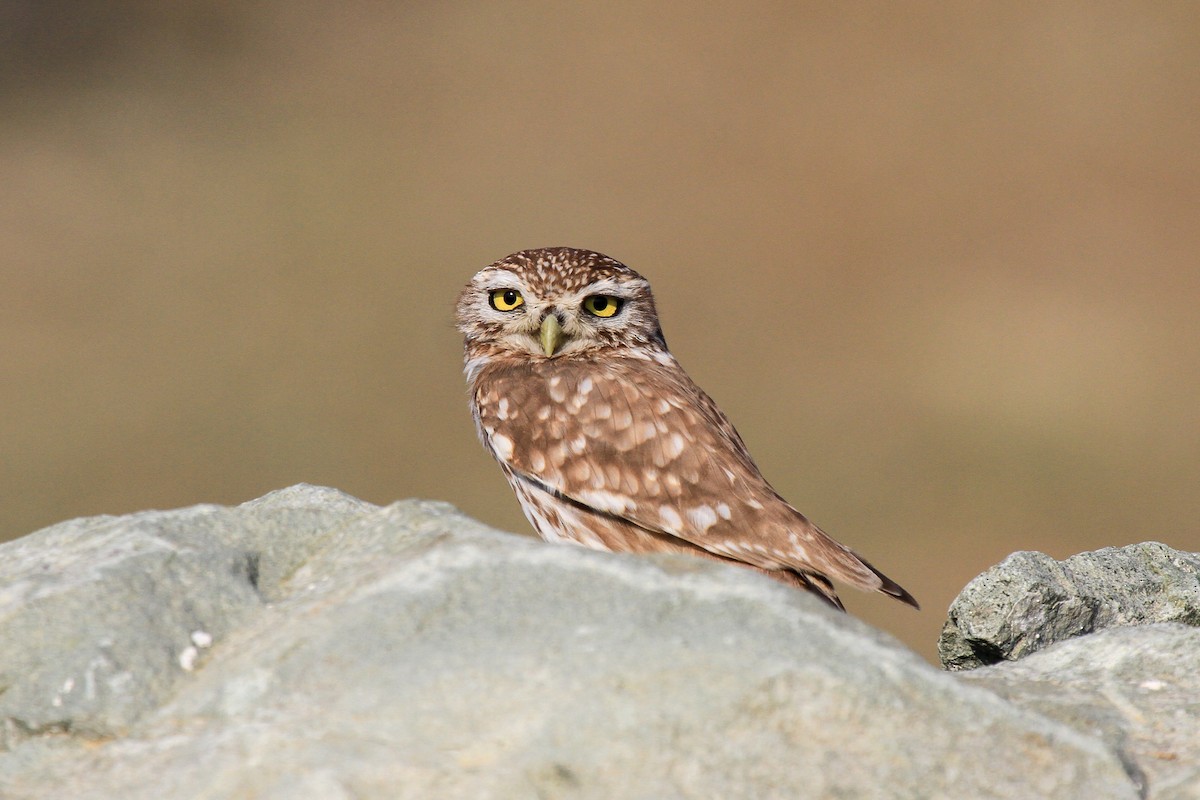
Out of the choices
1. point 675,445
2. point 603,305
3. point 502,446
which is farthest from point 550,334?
point 675,445

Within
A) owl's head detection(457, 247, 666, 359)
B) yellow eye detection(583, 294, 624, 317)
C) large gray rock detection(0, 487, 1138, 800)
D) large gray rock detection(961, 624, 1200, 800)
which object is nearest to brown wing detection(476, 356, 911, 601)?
owl's head detection(457, 247, 666, 359)

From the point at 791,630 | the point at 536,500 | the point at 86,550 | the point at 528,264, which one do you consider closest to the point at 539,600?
the point at 791,630

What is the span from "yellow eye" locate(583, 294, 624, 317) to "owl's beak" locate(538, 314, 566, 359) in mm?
164

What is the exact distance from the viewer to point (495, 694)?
70.2 inches

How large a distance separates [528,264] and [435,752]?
9.21 ft

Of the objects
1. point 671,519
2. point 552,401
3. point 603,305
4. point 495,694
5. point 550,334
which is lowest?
point 671,519

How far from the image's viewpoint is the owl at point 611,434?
3.43 m

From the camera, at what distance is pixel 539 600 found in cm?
194

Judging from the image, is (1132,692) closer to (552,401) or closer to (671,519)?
(671,519)

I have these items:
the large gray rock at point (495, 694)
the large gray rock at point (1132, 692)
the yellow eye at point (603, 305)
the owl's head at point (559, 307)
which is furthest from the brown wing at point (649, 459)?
the large gray rock at point (495, 694)

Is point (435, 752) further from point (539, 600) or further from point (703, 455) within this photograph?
point (703, 455)

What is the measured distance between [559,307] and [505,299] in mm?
257

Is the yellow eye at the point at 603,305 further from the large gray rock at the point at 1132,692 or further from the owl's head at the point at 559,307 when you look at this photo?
the large gray rock at the point at 1132,692

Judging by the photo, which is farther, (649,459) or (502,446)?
(502,446)
